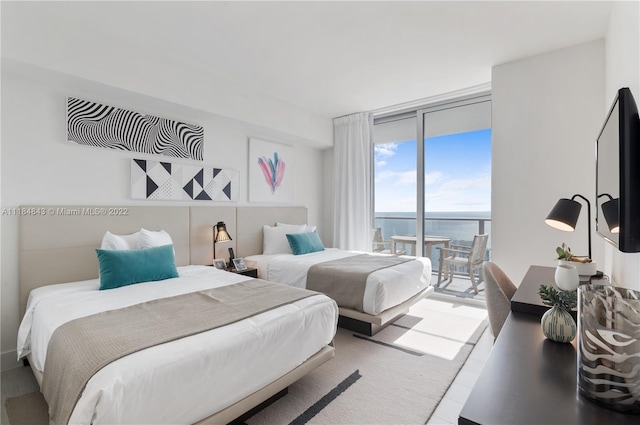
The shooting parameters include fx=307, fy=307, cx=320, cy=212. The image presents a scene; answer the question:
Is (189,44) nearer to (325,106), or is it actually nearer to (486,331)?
(325,106)

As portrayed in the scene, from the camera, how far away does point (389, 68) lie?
3383mm

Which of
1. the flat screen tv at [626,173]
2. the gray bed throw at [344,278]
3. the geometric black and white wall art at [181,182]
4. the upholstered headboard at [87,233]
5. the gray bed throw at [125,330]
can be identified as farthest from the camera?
the geometric black and white wall art at [181,182]

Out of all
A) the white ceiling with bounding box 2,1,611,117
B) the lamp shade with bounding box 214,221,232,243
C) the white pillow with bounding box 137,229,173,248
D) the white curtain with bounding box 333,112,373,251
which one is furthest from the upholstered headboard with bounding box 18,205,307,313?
the white curtain with bounding box 333,112,373,251

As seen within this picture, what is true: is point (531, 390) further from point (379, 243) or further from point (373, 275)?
point (379, 243)

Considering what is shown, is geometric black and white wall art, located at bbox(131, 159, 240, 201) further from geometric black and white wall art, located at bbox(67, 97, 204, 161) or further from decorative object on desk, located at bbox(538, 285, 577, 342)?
decorative object on desk, located at bbox(538, 285, 577, 342)

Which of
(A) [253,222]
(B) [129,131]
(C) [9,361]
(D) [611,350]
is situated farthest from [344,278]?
(C) [9,361]

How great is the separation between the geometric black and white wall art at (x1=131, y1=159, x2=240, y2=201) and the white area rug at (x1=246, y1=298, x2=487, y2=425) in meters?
2.27

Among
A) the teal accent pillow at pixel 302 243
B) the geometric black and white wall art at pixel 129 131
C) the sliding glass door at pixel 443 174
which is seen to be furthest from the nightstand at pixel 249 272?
the sliding glass door at pixel 443 174

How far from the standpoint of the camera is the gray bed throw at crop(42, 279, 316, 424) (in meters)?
1.34

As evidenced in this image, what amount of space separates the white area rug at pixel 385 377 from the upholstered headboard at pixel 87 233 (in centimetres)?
197

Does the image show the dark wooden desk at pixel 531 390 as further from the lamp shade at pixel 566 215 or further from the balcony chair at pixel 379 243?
the balcony chair at pixel 379 243

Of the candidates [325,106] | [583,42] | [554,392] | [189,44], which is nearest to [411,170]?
[325,106]

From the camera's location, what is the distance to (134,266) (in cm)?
256

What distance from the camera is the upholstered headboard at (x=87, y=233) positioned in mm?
2543
